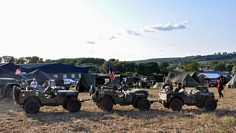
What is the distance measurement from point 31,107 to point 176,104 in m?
6.50

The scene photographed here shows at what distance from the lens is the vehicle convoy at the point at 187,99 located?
46.2ft

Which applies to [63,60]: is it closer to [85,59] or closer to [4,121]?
[85,59]

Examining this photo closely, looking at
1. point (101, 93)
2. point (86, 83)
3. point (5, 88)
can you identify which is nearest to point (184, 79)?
point (86, 83)

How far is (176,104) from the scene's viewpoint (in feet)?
46.3

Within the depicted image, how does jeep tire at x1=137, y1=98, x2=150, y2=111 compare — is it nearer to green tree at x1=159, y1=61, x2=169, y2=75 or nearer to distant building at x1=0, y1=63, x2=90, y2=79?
distant building at x1=0, y1=63, x2=90, y2=79

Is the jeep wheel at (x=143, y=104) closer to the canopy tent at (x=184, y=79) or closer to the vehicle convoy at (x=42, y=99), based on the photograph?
the vehicle convoy at (x=42, y=99)

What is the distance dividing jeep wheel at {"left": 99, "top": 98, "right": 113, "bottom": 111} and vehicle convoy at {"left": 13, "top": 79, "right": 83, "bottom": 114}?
3.56 ft

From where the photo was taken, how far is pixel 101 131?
31.3ft

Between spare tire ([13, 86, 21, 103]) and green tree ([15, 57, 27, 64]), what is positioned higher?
green tree ([15, 57, 27, 64])

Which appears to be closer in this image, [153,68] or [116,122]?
[116,122]

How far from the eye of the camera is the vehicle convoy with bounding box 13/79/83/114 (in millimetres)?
12992

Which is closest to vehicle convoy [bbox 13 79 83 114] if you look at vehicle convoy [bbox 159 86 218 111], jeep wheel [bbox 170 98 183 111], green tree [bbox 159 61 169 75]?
vehicle convoy [bbox 159 86 218 111]

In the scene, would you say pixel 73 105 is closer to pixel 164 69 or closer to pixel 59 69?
pixel 59 69

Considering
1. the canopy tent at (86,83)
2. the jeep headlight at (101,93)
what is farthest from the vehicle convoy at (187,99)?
the canopy tent at (86,83)
